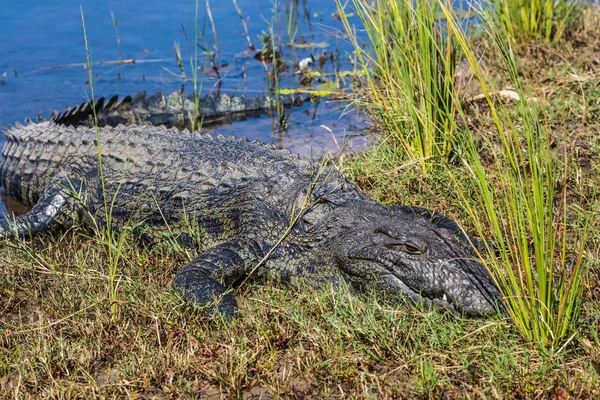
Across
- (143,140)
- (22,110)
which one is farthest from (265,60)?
(143,140)

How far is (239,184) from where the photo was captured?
4758 millimetres

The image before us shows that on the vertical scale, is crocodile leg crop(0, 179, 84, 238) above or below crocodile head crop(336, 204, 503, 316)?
below

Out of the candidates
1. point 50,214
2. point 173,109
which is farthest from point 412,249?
point 173,109

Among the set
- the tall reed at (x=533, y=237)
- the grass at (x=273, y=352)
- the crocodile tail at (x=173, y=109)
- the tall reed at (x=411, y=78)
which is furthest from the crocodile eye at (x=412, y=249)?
the crocodile tail at (x=173, y=109)

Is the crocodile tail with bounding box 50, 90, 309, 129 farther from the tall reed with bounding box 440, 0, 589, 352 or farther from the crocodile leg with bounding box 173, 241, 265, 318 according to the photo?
the tall reed with bounding box 440, 0, 589, 352

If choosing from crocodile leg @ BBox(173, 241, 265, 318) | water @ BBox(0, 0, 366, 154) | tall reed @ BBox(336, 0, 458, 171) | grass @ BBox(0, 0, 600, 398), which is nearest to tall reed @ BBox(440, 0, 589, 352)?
grass @ BBox(0, 0, 600, 398)

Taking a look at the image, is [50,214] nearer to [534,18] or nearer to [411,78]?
[411,78]

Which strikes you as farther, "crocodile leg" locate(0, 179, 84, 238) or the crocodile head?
"crocodile leg" locate(0, 179, 84, 238)

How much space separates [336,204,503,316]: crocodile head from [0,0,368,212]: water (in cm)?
253

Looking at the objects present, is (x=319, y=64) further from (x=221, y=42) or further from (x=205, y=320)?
(x=205, y=320)

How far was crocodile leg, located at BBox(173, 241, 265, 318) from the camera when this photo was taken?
394 cm

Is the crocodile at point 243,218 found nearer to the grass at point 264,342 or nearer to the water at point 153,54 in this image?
the grass at point 264,342

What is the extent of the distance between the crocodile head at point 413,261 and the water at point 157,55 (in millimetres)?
2529

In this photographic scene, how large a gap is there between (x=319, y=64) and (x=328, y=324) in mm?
5997
